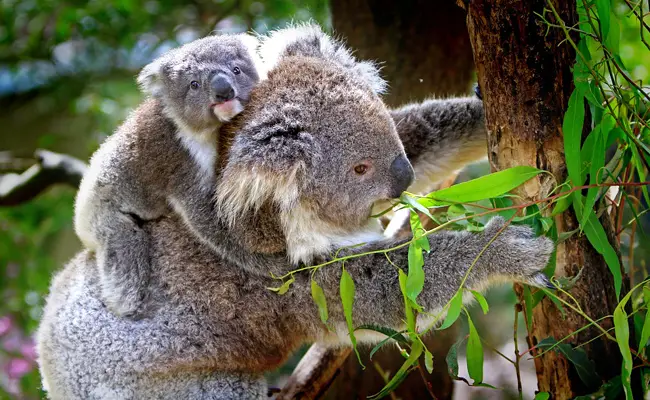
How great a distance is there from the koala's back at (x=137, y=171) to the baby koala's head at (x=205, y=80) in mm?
104

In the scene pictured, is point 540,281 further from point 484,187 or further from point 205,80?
point 205,80

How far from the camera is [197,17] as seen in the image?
5039mm

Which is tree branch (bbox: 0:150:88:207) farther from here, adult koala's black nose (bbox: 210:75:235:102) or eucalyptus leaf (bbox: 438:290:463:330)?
eucalyptus leaf (bbox: 438:290:463:330)

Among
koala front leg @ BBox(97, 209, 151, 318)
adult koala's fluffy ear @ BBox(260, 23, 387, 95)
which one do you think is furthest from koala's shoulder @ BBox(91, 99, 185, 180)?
adult koala's fluffy ear @ BBox(260, 23, 387, 95)

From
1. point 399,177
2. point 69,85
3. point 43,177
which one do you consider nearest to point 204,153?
point 399,177

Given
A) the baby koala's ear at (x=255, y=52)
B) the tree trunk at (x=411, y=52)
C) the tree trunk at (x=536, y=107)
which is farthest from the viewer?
the tree trunk at (x=411, y=52)

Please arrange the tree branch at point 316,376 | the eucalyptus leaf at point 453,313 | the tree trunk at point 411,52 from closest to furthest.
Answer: the eucalyptus leaf at point 453,313 < the tree branch at point 316,376 < the tree trunk at point 411,52

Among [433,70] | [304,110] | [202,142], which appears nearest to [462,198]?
[304,110]

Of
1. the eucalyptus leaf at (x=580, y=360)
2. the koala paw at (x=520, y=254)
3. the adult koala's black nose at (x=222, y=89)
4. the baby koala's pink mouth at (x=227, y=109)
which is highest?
the adult koala's black nose at (x=222, y=89)

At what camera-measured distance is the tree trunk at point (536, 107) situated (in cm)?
225

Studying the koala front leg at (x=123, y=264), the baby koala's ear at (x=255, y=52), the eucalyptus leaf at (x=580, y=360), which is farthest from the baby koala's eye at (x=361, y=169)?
the koala front leg at (x=123, y=264)

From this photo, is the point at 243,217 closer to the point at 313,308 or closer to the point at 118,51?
the point at 313,308

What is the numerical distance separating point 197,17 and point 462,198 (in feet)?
11.5

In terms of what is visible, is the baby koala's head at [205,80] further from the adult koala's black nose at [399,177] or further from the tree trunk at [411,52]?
the tree trunk at [411,52]
